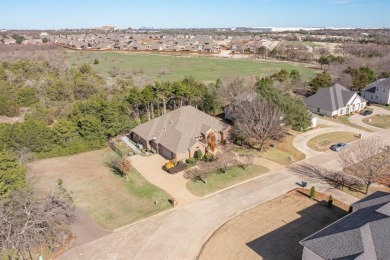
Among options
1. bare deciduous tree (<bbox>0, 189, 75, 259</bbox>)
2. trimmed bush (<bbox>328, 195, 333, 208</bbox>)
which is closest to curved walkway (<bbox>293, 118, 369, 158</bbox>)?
trimmed bush (<bbox>328, 195, 333, 208</bbox>)

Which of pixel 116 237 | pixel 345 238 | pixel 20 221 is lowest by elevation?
pixel 116 237

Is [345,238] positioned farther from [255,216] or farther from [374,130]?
[374,130]

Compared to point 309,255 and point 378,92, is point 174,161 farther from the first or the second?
point 378,92

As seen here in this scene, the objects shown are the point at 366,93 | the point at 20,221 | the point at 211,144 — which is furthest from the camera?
the point at 366,93

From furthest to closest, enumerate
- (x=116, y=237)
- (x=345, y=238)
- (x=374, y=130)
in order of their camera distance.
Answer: (x=374, y=130), (x=116, y=237), (x=345, y=238)

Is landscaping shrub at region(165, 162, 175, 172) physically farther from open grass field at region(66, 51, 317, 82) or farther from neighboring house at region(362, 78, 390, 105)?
open grass field at region(66, 51, 317, 82)

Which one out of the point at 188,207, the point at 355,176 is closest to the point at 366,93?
the point at 355,176
